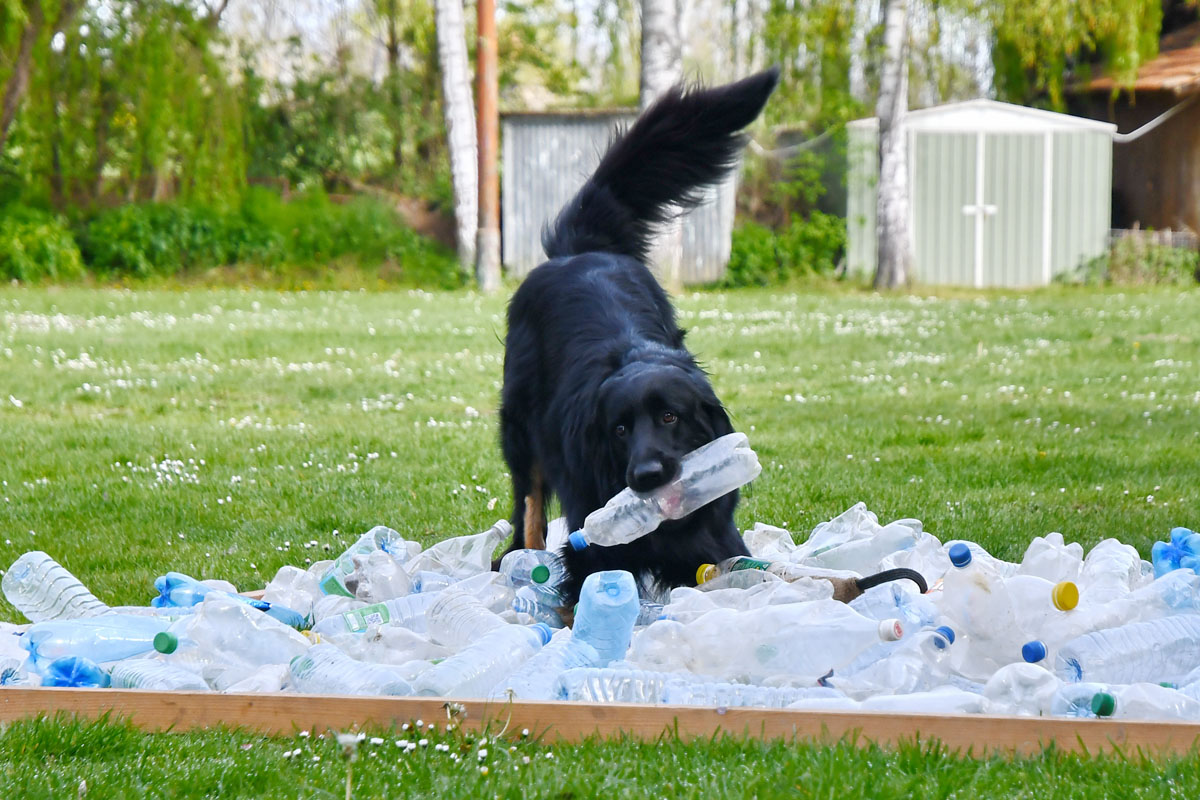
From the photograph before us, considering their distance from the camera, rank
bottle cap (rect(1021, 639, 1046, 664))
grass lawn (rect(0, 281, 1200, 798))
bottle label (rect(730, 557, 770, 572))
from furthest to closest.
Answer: bottle label (rect(730, 557, 770, 572))
bottle cap (rect(1021, 639, 1046, 664))
grass lawn (rect(0, 281, 1200, 798))

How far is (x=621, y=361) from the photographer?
424 centimetres

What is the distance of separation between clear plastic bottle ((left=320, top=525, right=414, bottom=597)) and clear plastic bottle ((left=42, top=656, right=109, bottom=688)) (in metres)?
1.10

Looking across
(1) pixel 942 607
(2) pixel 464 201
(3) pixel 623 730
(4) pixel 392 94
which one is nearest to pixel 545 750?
(3) pixel 623 730

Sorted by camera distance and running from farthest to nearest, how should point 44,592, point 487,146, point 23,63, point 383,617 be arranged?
1. point 23,63
2. point 487,146
3. point 44,592
4. point 383,617

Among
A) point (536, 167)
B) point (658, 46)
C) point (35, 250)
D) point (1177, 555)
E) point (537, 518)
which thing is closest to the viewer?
point (1177, 555)

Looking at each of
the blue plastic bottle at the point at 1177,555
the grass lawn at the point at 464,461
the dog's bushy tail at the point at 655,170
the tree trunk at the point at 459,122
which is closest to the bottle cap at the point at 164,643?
the grass lawn at the point at 464,461

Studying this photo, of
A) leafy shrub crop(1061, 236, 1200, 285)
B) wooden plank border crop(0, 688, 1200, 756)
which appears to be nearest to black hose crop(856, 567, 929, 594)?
wooden plank border crop(0, 688, 1200, 756)

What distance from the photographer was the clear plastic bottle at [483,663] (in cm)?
302

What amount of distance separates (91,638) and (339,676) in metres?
0.85

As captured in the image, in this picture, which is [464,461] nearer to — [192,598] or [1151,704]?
[192,598]

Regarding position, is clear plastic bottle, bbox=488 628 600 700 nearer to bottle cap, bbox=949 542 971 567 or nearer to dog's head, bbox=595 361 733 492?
dog's head, bbox=595 361 733 492

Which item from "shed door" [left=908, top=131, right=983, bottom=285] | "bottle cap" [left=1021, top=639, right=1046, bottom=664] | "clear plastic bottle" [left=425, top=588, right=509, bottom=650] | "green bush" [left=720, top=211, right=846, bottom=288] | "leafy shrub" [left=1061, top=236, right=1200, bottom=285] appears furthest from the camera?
"shed door" [left=908, top=131, right=983, bottom=285]

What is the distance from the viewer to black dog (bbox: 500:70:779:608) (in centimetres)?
392

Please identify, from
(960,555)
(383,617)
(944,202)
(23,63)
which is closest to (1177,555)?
(960,555)
